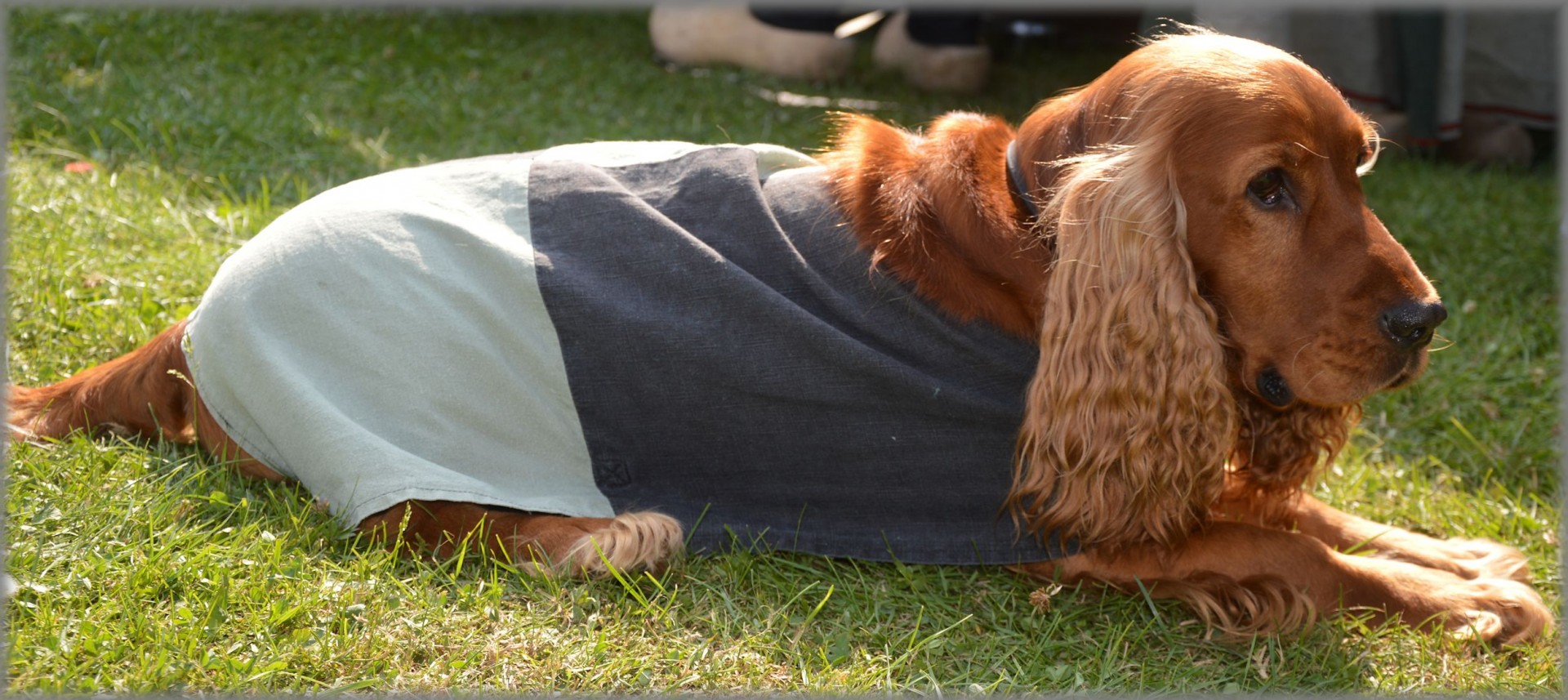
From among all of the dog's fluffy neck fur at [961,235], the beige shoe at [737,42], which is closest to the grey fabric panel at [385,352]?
the dog's fluffy neck fur at [961,235]

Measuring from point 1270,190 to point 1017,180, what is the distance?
515mm

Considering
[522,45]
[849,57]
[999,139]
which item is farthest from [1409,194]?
[522,45]

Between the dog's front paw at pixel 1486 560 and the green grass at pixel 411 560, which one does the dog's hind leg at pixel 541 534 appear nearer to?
the green grass at pixel 411 560

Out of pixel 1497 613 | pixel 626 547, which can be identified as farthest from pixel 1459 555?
pixel 626 547

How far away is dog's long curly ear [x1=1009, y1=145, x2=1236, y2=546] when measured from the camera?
7.86 feet

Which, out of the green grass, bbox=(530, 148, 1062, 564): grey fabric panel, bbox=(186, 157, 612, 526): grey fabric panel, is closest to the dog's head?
bbox=(530, 148, 1062, 564): grey fabric panel

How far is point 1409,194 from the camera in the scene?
5.67 m

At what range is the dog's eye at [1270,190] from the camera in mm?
2359

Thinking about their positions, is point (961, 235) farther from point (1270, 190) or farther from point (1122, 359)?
point (1270, 190)

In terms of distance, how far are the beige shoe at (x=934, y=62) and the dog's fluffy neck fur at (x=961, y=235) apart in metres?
4.66

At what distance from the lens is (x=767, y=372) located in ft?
8.57

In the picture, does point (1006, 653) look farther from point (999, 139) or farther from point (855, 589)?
point (999, 139)

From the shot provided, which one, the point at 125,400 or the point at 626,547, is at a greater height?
the point at 125,400

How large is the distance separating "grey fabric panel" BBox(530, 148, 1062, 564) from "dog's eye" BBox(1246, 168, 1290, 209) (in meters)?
0.56
